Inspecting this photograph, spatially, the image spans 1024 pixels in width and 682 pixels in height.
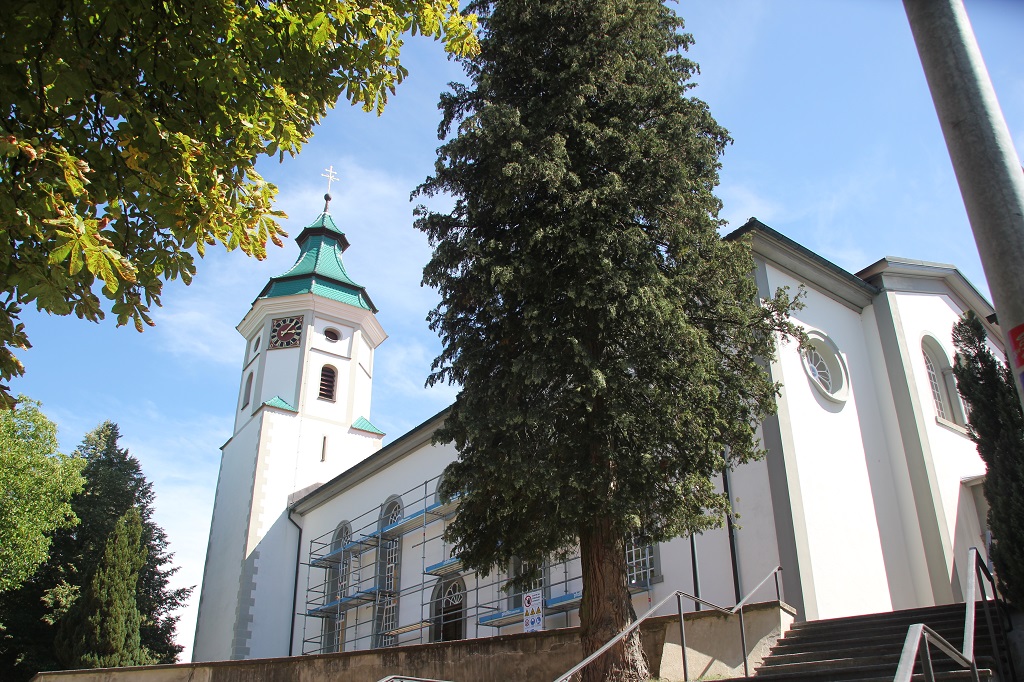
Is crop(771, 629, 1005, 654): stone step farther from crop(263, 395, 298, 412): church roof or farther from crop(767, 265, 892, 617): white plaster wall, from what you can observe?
crop(263, 395, 298, 412): church roof

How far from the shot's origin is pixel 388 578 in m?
25.0

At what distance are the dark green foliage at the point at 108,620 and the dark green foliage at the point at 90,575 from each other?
84cm

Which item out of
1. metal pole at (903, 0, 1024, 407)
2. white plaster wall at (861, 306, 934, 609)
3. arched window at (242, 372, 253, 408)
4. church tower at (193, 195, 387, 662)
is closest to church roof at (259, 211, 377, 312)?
church tower at (193, 195, 387, 662)

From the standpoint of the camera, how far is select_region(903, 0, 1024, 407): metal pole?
2924 millimetres

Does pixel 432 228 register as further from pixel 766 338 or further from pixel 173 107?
pixel 173 107

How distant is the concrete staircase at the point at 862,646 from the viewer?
25.7 ft

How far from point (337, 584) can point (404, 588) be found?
494 cm

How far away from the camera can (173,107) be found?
228 inches

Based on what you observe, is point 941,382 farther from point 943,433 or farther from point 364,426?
point 364,426

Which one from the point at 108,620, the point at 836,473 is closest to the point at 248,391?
the point at 108,620

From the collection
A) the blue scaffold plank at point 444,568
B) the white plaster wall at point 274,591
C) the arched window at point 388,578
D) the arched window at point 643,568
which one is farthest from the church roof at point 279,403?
the arched window at point 643,568

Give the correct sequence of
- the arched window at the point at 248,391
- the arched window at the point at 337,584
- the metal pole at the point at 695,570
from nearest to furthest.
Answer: the metal pole at the point at 695,570 → the arched window at the point at 337,584 → the arched window at the point at 248,391

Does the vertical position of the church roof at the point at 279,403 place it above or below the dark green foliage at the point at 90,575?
above

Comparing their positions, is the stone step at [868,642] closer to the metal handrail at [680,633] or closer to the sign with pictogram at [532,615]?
the metal handrail at [680,633]
